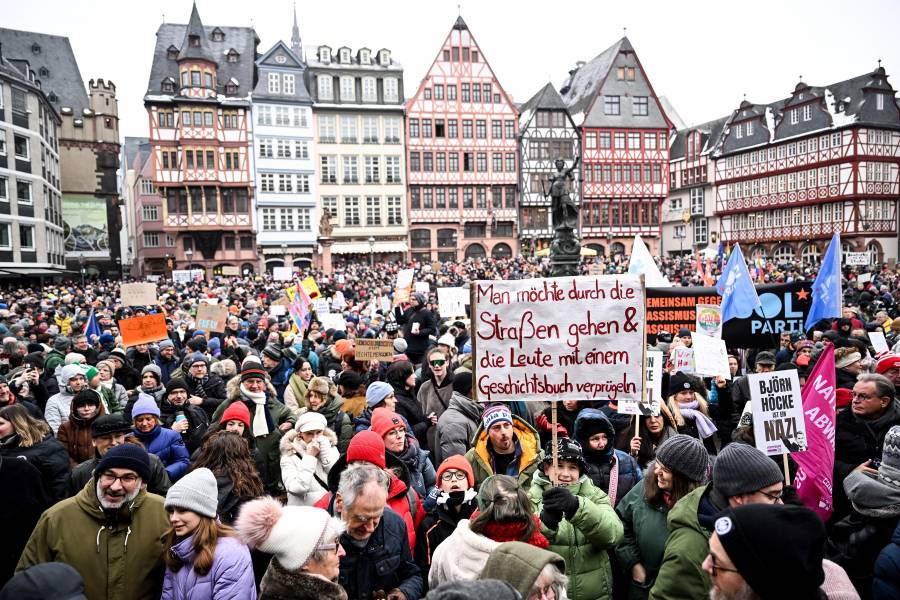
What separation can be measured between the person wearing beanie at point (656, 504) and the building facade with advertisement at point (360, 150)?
140 feet

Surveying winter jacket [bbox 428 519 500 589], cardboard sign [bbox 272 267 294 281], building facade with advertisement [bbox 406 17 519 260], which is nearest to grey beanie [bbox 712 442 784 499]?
winter jacket [bbox 428 519 500 589]

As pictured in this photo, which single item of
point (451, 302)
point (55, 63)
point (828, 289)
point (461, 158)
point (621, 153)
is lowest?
point (451, 302)

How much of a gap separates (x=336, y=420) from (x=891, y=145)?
4974cm

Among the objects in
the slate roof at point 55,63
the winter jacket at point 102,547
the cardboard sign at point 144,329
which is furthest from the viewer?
the slate roof at point 55,63

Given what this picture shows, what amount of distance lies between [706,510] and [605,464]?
1.29 meters

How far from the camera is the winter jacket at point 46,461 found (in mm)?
3979

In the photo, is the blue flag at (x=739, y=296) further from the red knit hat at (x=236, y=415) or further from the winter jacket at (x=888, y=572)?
the red knit hat at (x=236, y=415)

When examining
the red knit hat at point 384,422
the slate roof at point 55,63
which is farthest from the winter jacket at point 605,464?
the slate roof at point 55,63

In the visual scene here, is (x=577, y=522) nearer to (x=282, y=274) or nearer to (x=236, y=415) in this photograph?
(x=236, y=415)

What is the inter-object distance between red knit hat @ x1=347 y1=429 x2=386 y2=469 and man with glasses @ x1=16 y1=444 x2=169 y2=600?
3.44 ft

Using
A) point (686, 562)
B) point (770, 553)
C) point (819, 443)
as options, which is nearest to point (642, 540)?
point (686, 562)

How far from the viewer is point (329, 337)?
11.3 m

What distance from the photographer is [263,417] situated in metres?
5.23

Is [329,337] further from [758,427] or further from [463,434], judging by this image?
[758,427]
